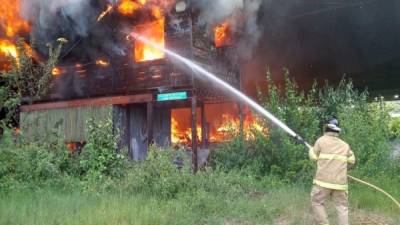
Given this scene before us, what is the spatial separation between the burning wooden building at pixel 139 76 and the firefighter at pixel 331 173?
21.1 ft

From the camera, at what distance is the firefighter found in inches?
Answer: 250

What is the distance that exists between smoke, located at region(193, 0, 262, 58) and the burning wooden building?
27 centimetres

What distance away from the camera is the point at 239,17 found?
14.8 meters

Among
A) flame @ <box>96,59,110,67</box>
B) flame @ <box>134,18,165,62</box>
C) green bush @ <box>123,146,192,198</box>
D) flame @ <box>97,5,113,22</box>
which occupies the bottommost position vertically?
green bush @ <box>123,146,192,198</box>

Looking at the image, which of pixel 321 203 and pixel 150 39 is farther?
pixel 150 39

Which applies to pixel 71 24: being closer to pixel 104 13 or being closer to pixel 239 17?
pixel 104 13

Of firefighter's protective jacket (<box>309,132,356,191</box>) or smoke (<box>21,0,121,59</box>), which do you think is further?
smoke (<box>21,0,121,59</box>)

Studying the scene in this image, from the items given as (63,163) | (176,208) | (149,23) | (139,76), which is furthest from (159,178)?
(149,23)

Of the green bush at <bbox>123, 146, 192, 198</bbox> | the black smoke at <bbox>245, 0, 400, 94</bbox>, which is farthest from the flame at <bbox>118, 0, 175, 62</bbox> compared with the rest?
the green bush at <bbox>123, 146, 192, 198</bbox>

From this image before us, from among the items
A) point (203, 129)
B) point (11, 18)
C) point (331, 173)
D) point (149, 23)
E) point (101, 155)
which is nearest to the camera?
point (331, 173)

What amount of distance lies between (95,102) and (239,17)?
6.09 m

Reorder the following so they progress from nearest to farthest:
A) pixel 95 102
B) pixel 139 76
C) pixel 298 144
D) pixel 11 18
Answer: pixel 298 144 < pixel 139 76 < pixel 95 102 < pixel 11 18

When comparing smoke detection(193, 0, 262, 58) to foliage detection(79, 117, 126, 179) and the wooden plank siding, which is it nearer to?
the wooden plank siding

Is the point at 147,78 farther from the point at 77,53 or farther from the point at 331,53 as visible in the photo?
the point at 331,53
